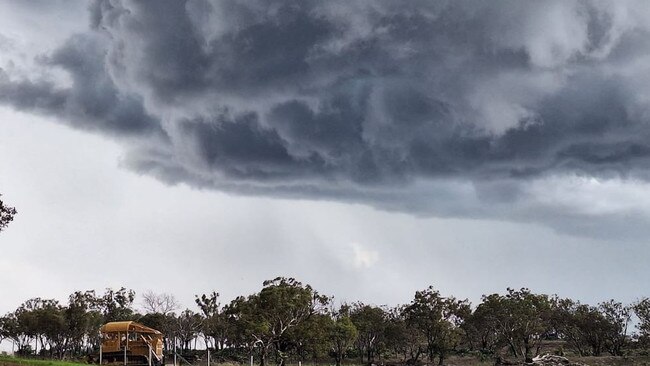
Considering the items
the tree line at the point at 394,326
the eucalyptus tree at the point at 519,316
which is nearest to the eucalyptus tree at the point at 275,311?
the tree line at the point at 394,326

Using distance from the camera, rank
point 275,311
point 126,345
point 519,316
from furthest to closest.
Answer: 1. point 519,316
2. point 275,311
3. point 126,345

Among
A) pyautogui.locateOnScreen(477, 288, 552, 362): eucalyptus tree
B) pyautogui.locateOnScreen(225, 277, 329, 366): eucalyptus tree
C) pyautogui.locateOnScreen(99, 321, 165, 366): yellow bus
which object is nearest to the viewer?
pyautogui.locateOnScreen(99, 321, 165, 366): yellow bus

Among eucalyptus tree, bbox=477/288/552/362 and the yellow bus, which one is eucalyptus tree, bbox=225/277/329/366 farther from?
eucalyptus tree, bbox=477/288/552/362

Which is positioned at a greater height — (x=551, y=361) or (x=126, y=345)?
(x=126, y=345)

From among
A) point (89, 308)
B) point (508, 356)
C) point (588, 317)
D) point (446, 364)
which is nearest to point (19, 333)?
point (89, 308)

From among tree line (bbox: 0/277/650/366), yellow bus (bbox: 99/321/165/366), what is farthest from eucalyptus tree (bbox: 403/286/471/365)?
yellow bus (bbox: 99/321/165/366)

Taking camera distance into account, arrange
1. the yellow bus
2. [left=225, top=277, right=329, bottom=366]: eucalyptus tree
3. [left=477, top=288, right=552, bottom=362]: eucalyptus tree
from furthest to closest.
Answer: [left=477, top=288, right=552, bottom=362]: eucalyptus tree, [left=225, top=277, right=329, bottom=366]: eucalyptus tree, the yellow bus

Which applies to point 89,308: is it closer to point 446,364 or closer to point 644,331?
point 446,364

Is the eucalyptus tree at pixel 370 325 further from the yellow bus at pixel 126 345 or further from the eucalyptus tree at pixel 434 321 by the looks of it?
the yellow bus at pixel 126 345

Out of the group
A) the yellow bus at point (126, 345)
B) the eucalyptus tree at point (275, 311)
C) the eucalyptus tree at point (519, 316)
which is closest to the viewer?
the yellow bus at point (126, 345)

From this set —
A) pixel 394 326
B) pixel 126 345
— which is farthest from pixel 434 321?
pixel 126 345

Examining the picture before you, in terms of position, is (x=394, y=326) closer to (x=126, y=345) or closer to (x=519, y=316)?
(x=519, y=316)

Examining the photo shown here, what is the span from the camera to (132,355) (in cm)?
5344

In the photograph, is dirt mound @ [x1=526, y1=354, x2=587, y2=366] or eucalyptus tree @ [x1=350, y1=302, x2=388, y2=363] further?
eucalyptus tree @ [x1=350, y1=302, x2=388, y2=363]
